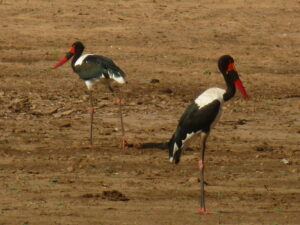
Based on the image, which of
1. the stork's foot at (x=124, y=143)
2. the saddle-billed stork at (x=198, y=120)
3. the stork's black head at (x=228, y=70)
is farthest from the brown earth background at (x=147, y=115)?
the stork's black head at (x=228, y=70)

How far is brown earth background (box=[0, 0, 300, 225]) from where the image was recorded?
10.1 metres

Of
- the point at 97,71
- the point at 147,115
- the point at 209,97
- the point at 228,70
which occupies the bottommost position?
the point at 147,115

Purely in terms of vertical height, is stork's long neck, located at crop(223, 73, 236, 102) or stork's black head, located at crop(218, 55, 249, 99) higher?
stork's black head, located at crop(218, 55, 249, 99)

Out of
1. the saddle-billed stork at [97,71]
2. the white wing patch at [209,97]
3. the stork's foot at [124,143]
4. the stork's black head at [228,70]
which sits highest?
the stork's black head at [228,70]

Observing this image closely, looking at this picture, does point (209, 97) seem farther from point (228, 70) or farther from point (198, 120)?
point (228, 70)

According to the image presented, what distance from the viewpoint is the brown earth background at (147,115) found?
1014 cm

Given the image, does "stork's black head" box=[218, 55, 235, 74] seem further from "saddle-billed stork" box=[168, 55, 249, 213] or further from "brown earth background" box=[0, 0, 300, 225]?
"brown earth background" box=[0, 0, 300, 225]

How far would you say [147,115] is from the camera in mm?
13922

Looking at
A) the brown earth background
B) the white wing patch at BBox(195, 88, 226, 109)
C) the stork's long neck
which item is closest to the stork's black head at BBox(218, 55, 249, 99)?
the stork's long neck

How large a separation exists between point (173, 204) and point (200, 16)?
899 centimetres

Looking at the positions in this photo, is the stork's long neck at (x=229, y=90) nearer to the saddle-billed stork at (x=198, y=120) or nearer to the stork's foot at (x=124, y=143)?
the saddle-billed stork at (x=198, y=120)

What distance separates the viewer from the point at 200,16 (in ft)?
61.7

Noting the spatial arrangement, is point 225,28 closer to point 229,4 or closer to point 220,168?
point 229,4

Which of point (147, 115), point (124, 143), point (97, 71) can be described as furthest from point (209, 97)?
point (147, 115)
